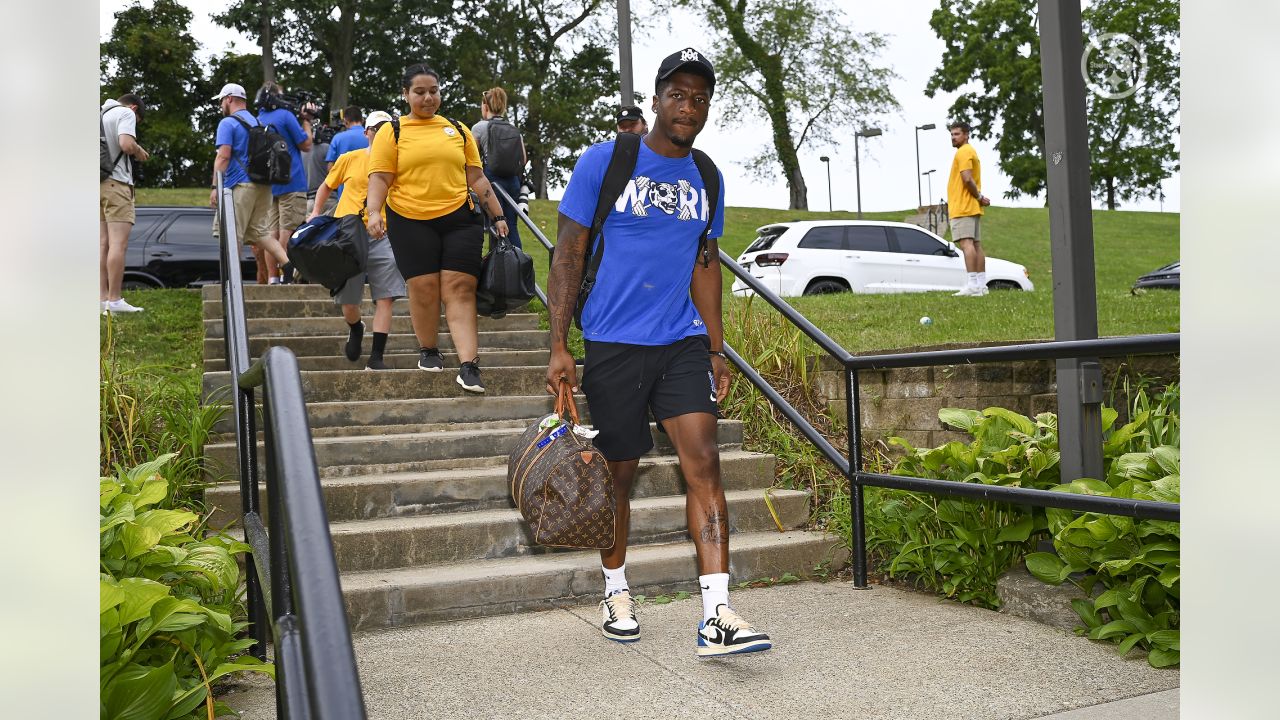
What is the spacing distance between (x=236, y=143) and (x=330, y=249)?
3.17 meters

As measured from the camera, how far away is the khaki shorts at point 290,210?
9.84 metres

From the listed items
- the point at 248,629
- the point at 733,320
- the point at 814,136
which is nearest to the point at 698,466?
the point at 248,629

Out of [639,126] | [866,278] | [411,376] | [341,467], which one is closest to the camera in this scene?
[341,467]

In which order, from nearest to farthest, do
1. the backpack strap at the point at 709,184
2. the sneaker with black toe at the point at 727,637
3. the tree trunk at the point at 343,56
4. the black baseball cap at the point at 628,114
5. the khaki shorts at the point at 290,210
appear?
1. the sneaker with black toe at the point at 727,637
2. the backpack strap at the point at 709,184
3. the black baseball cap at the point at 628,114
4. the khaki shorts at the point at 290,210
5. the tree trunk at the point at 343,56

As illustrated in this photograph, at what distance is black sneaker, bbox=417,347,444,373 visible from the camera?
6.35 m

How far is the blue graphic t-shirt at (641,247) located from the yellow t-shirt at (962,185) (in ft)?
26.7

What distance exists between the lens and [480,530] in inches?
188

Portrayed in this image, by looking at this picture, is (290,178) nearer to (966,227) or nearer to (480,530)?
(480,530)

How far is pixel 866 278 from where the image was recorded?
14.4 metres

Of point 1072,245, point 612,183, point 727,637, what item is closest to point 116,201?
point 612,183

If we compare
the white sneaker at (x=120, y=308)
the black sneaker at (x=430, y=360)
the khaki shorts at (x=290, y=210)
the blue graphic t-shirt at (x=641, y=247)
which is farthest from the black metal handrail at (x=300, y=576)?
the khaki shorts at (x=290, y=210)

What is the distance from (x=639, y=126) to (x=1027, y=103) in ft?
135

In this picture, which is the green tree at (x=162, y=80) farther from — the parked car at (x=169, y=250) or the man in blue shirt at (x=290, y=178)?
the man in blue shirt at (x=290, y=178)
